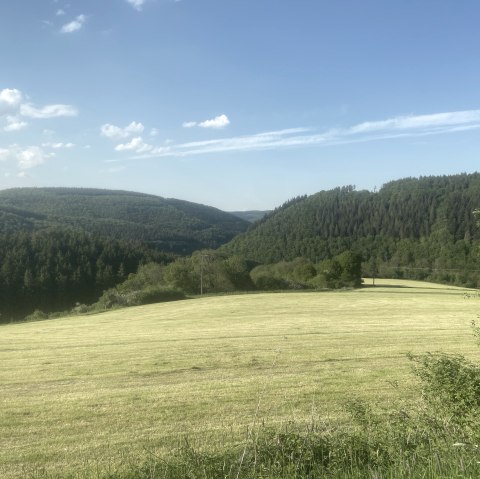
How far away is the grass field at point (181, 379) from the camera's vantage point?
32.6 ft

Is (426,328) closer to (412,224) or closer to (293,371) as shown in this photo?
(293,371)

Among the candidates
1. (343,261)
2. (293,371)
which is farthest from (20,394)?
(343,261)

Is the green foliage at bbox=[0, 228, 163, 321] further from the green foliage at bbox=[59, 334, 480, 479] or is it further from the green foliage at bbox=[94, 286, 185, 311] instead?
the green foliage at bbox=[59, 334, 480, 479]

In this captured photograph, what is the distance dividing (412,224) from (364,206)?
96.3 feet

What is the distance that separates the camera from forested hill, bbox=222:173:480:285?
126 m

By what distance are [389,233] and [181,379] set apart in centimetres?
16051

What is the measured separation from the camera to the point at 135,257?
13500 centimetres

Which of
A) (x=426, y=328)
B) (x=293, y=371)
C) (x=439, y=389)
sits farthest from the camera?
(x=426, y=328)

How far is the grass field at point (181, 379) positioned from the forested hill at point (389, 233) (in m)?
89.4

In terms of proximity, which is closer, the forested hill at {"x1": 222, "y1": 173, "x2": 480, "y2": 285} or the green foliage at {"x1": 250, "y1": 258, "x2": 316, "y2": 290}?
the green foliage at {"x1": 250, "y1": 258, "x2": 316, "y2": 290}

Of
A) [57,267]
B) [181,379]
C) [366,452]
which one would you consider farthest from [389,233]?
[366,452]

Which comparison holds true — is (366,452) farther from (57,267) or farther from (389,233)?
(389,233)

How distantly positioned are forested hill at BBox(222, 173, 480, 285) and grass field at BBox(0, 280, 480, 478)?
89.4 meters

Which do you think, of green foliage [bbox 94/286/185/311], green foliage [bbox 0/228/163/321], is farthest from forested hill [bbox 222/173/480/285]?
green foliage [bbox 94/286/185/311]
